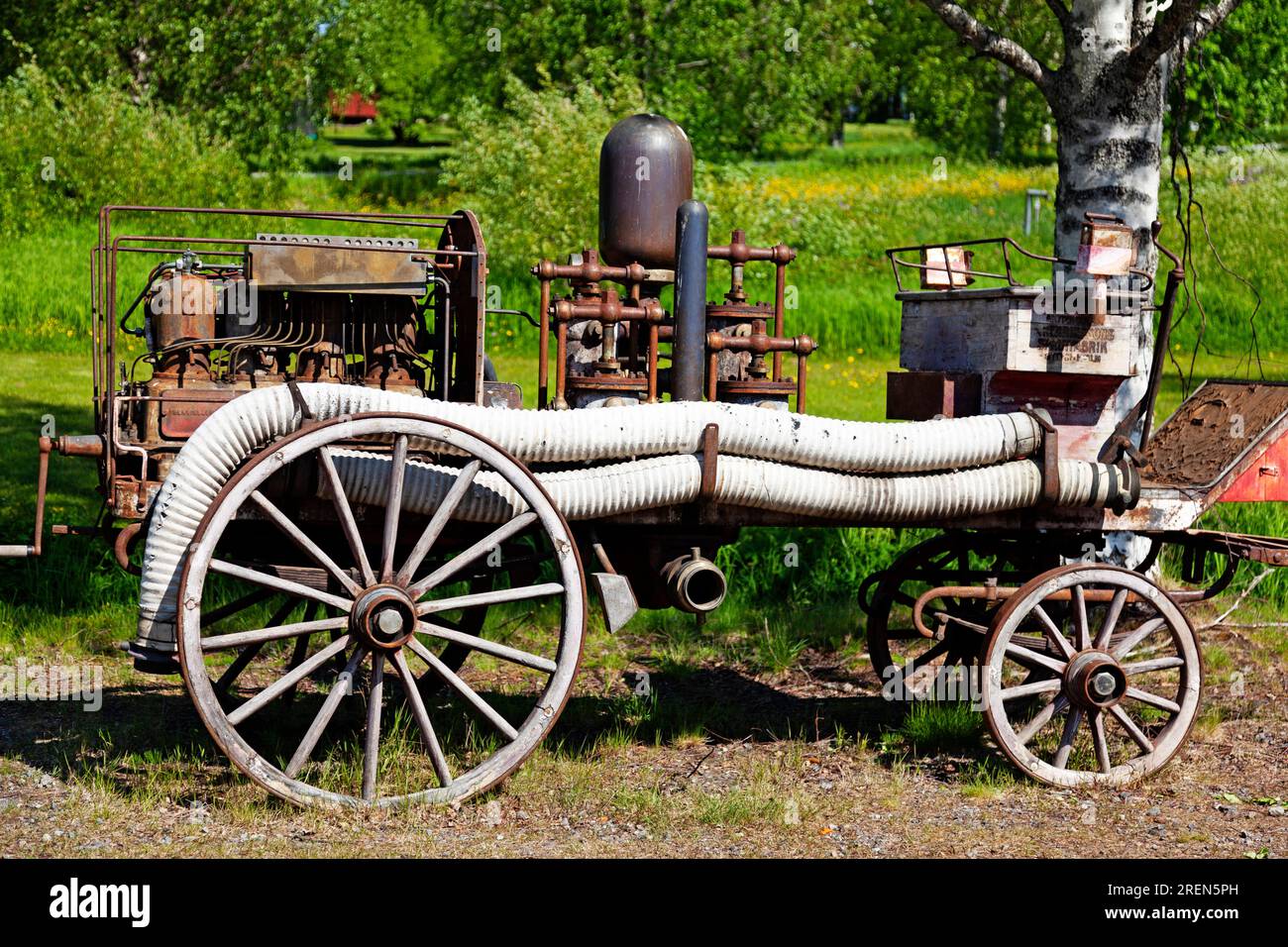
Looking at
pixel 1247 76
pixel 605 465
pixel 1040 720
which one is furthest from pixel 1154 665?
pixel 1247 76

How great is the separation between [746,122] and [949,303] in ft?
91.5

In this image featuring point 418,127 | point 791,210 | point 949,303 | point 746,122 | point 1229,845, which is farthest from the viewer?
point 418,127

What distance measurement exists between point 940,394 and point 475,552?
6.13 feet

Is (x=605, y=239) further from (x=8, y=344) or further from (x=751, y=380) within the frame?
(x=8, y=344)

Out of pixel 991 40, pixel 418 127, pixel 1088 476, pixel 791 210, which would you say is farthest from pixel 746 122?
pixel 1088 476

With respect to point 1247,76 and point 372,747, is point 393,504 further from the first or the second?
point 1247,76

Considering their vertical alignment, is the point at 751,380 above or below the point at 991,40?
below

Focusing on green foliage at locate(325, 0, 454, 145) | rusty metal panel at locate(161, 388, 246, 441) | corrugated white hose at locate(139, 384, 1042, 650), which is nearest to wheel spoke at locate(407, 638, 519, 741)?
corrugated white hose at locate(139, 384, 1042, 650)

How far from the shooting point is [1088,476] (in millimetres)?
5340

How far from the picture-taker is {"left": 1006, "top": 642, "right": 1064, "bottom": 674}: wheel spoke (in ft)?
17.5

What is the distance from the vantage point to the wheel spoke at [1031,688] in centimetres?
531

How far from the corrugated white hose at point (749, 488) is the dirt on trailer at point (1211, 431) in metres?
0.56

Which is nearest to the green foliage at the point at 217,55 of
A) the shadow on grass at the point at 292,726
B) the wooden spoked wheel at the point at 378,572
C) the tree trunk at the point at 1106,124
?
the tree trunk at the point at 1106,124

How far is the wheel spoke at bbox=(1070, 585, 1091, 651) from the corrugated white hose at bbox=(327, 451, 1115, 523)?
12.6 inches
